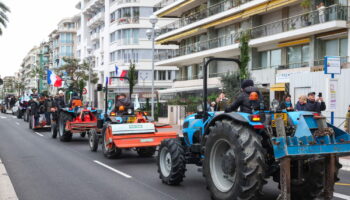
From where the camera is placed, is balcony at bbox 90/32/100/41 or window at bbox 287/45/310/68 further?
balcony at bbox 90/32/100/41

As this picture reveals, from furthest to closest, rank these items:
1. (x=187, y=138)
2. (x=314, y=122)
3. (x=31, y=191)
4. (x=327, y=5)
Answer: (x=327, y=5)
(x=187, y=138)
(x=31, y=191)
(x=314, y=122)

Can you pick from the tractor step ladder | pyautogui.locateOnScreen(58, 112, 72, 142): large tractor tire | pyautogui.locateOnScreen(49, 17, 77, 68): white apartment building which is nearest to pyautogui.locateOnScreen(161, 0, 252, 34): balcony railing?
pyautogui.locateOnScreen(58, 112, 72, 142): large tractor tire

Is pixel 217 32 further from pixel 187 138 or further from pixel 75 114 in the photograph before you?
pixel 187 138

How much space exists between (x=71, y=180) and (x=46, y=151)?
5.62 meters

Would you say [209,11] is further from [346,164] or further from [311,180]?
[311,180]

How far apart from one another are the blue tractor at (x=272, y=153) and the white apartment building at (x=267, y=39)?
1390 cm

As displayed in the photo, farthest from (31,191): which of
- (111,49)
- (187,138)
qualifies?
(111,49)

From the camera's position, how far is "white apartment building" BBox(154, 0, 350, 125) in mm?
25297

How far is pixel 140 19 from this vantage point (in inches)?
2266

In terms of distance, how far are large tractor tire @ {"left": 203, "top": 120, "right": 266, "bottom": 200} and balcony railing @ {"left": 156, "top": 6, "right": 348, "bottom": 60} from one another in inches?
824

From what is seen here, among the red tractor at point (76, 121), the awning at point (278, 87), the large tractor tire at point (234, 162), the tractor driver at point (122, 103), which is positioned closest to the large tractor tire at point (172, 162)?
the large tractor tire at point (234, 162)

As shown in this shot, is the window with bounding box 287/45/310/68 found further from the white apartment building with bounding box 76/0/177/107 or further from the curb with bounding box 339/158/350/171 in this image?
the white apartment building with bounding box 76/0/177/107

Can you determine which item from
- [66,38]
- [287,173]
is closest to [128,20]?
[66,38]

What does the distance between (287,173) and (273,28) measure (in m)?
26.6
